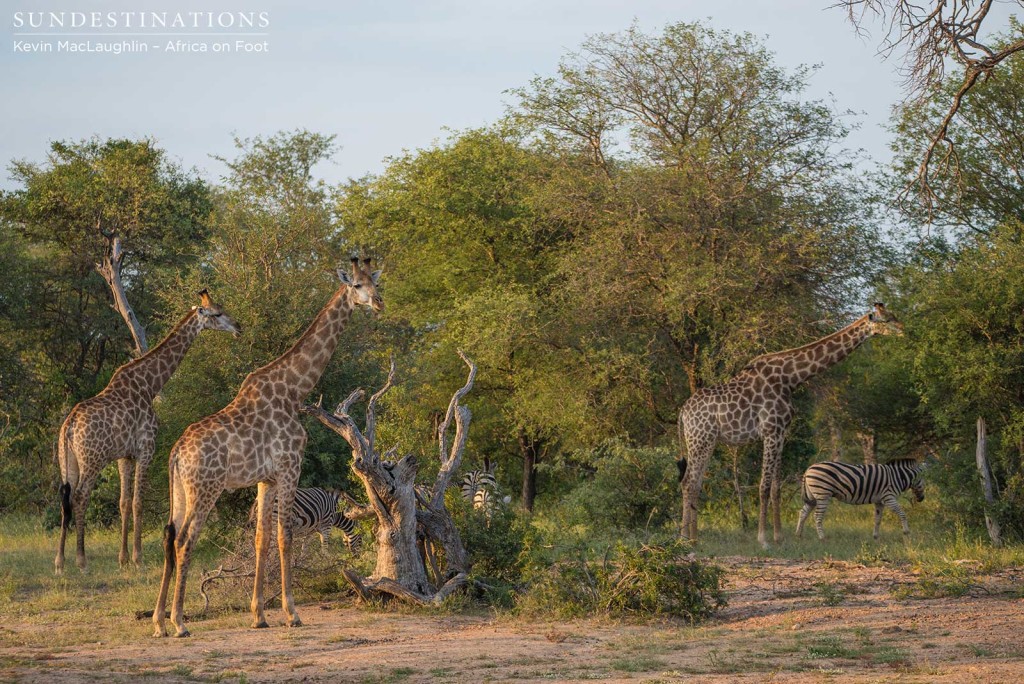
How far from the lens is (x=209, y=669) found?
28.5 ft

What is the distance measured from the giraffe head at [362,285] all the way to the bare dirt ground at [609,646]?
307 centimetres

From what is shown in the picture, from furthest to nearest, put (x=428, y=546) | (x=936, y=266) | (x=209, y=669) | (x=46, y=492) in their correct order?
(x=46, y=492), (x=936, y=266), (x=428, y=546), (x=209, y=669)

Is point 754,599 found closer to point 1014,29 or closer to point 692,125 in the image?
point 692,125

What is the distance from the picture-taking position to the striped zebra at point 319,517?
13538 millimetres

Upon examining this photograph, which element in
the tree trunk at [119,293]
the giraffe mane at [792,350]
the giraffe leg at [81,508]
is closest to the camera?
the giraffe leg at [81,508]

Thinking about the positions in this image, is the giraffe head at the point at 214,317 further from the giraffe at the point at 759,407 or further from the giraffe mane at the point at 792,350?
the giraffe mane at the point at 792,350

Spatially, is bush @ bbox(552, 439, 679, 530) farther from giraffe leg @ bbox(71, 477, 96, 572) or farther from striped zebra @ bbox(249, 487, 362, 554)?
giraffe leg @ bbox(71, 477, 96, 572)

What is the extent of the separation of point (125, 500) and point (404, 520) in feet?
18.3

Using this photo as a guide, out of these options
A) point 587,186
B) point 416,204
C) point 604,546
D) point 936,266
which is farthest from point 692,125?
point 604,546

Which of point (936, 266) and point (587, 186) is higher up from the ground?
point (587, 186)

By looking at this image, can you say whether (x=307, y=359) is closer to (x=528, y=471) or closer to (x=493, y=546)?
(x=493, y=546)

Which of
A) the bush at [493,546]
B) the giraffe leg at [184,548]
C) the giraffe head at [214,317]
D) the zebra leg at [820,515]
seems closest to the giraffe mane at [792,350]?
the zebra leg at [820,515]

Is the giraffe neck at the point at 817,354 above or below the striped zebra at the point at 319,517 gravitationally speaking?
above

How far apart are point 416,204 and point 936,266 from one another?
10.0 metres
